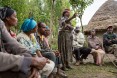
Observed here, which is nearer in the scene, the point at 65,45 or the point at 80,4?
the point at 65,45

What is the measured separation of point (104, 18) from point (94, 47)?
26.5ft

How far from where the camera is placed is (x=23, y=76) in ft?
7.53

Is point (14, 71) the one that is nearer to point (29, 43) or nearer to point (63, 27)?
point (29, 43)

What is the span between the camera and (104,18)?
17562mm

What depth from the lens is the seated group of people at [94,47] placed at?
9391 millimetres

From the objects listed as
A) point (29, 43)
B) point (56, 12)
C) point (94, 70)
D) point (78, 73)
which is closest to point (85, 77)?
point (78, 73)

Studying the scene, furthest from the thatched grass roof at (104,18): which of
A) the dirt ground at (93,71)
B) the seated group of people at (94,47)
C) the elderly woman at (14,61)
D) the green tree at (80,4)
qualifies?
the elderly woman at (14,61)

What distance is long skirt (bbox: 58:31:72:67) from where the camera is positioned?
320 inches

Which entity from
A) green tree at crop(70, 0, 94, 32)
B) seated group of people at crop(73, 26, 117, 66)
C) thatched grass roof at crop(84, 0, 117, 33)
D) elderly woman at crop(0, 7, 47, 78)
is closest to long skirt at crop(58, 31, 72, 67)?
seated group of people at crop(73, 26, 117, 66)

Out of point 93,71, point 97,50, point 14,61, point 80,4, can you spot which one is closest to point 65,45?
point 93,71

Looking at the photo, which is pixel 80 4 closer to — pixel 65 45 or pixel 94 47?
pixel 94 47

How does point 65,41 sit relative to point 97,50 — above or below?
above

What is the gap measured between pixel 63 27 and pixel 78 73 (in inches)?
54.0

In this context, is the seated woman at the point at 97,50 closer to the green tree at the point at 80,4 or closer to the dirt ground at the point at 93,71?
the dirt ground at the point at 93,71
